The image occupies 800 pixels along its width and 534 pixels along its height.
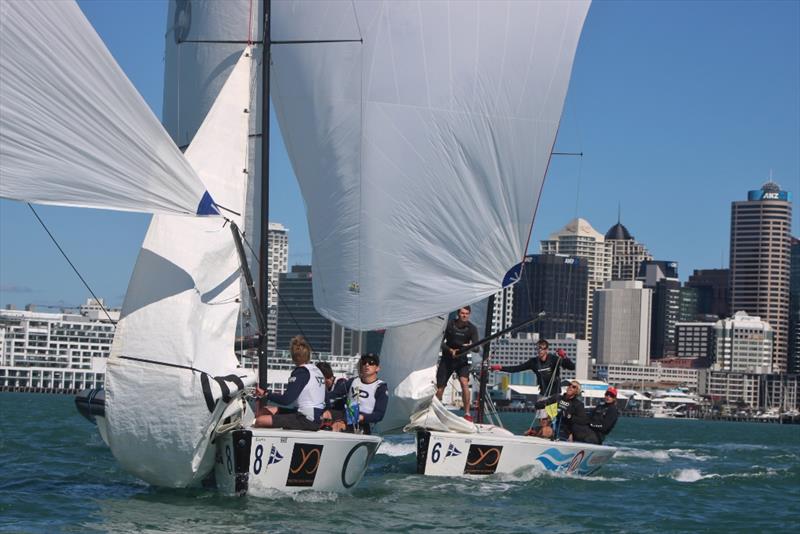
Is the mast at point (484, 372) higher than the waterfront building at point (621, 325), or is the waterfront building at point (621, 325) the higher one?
the waterfront building at point (621, 325)

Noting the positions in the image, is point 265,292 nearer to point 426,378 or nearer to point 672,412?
point 426,378

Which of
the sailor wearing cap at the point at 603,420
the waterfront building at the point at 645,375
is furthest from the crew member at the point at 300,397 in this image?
the waterfront building at the point at 645,375

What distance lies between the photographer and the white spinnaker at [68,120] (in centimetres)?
1112

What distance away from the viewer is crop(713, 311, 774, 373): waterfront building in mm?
194462

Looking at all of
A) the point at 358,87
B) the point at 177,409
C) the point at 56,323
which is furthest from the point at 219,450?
the point at 56,323

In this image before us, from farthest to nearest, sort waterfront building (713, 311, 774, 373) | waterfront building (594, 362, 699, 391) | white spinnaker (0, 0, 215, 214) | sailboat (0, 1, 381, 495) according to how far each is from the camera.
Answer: waterfront building (713, 311, 774, 373), waterfront building (594, 362, 699, 391), sailboat (0, 1, 381, 495), white spinnaker (0, 0, 215, 214)

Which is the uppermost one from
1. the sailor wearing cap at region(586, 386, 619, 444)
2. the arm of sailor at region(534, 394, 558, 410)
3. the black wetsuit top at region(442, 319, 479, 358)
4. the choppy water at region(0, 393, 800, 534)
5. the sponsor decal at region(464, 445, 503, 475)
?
the black wetsuit top at region(442, 319, 479, 358)

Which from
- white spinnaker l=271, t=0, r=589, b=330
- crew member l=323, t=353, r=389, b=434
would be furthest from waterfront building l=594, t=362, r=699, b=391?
crew member l=323, t=353, r=389, b=434

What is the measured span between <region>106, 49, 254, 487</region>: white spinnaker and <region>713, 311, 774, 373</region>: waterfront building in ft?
607

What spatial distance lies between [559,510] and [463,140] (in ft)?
16.9

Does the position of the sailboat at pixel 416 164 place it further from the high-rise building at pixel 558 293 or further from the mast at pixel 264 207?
the high-rise building at pixel 558 293

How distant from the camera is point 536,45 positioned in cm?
1794

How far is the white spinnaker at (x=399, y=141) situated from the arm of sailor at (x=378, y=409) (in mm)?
2062

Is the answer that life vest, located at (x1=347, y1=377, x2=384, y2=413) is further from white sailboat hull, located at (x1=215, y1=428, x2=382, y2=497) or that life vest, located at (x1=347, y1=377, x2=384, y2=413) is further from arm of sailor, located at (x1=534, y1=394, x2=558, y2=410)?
arm of sailor, located at (x1=534, y1=394, x2=558, y2=410)
